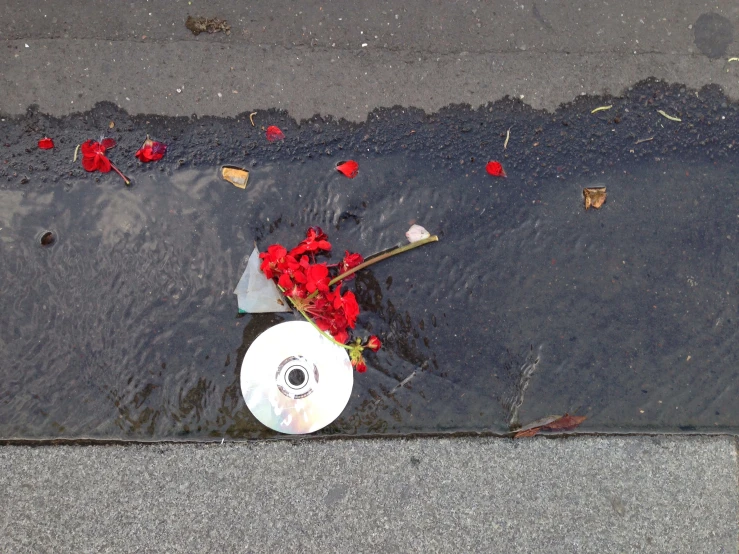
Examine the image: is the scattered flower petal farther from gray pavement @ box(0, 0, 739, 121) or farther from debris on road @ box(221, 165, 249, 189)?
debris on road @ box(221, 165, 249, 189)

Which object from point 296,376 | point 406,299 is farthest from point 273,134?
point 296,376

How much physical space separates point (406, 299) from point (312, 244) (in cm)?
44

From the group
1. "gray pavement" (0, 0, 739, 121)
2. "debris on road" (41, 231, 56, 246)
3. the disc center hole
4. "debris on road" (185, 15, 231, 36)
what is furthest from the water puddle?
"debris on road" (185, 15, 231, 36)

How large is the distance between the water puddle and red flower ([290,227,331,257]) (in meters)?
0.07

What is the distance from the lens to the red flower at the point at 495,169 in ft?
7.00

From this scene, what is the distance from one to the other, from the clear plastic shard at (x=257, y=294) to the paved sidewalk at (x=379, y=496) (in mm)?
538

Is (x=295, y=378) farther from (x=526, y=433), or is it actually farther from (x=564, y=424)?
(x=564, y=424)

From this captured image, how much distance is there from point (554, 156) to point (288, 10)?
50.0 inches

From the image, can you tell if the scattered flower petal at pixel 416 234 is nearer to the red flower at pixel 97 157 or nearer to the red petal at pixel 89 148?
the red flower at pixel 97 157

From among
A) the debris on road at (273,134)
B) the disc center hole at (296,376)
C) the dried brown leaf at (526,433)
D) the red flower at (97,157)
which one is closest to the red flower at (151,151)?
the red flower at (97,157)

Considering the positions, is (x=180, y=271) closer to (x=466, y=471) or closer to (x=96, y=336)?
(x=96, y=336)

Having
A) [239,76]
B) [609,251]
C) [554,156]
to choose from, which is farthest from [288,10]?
[609,251]

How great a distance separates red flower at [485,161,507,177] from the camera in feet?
7.00

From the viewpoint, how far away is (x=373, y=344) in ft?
6.61
